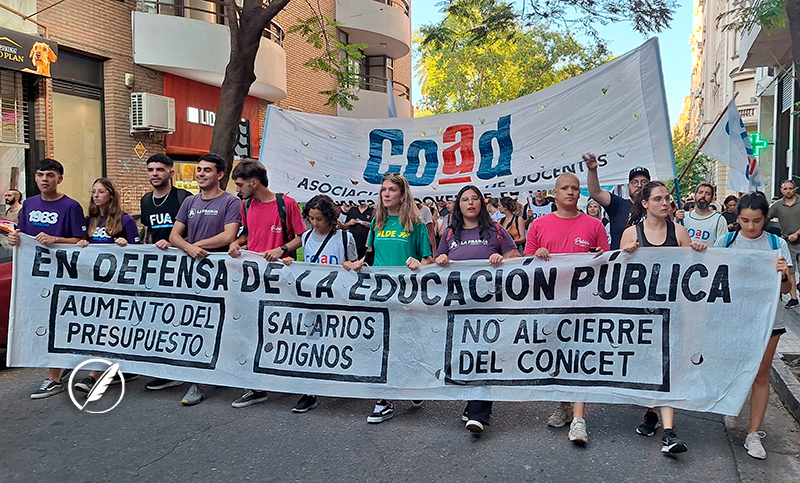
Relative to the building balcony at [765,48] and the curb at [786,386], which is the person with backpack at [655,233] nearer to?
the curb at [786,386]

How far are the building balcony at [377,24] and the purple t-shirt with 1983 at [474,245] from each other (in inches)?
751

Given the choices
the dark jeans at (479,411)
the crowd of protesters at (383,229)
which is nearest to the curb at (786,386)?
the crowd of protesters at (383,229)

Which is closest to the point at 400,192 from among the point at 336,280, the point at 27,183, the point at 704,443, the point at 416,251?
the point at 416,251

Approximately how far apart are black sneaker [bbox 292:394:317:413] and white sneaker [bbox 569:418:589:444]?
1948 millimetres

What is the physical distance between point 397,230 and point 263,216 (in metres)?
1.22

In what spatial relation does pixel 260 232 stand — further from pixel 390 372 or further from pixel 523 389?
pixel 523 389

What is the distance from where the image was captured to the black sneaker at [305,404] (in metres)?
5.16

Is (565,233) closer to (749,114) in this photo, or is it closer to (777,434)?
(777,434)

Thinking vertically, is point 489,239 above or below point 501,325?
above

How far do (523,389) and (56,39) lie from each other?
38.0ft

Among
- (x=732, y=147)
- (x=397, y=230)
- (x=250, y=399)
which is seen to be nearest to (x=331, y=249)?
(x=397, y=230)

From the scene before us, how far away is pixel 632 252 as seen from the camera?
4.64m

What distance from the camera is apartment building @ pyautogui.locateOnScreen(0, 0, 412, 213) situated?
1235cm

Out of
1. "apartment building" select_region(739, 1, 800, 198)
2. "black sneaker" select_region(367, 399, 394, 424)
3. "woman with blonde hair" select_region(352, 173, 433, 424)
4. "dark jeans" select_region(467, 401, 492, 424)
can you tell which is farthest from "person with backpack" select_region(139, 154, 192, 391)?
"apartment building" select_region(739, 1, 800, 198)
